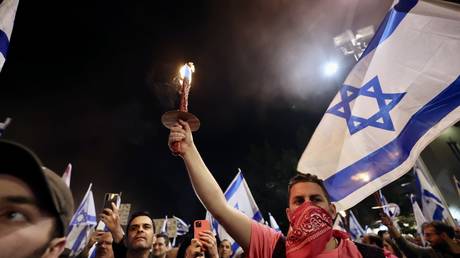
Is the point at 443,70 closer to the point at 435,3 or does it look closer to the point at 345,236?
the point at 435,3

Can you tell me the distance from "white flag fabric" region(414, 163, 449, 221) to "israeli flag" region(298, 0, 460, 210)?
3.93 metres

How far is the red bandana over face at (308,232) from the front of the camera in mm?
2168

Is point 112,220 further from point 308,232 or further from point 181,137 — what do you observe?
point 308,232

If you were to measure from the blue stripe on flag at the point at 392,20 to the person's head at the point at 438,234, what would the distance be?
11.4 ft

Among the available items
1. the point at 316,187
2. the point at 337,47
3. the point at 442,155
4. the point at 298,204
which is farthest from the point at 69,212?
the point at 442,155

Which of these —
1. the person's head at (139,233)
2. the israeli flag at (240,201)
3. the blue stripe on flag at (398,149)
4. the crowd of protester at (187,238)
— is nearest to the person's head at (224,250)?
the israeli flag at (240,201)

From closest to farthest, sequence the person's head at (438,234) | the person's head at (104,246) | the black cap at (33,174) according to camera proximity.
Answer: the black cap at (33,174) < the person's head at (104,246) < the person's head at (438,234)

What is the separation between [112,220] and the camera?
3.73 meters

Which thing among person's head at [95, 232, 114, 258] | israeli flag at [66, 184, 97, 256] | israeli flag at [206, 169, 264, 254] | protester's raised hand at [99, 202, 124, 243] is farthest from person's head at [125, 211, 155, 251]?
israeli flag at [206, 169, 264, 254]

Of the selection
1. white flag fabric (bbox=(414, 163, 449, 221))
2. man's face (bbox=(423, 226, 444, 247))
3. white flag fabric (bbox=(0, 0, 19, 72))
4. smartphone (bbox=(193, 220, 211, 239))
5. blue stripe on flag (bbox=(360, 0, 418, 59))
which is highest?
white flag fabric (bbox=(0, 0, 19, 72))

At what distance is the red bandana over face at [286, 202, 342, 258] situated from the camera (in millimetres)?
2168

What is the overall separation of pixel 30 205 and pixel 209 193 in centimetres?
115

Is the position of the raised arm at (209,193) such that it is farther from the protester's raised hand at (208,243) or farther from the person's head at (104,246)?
the person's head at (104,246)

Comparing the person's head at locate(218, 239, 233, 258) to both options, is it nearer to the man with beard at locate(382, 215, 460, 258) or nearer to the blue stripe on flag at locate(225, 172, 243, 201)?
the blue stripe on flag at locate(225, 172, 243, 201)
